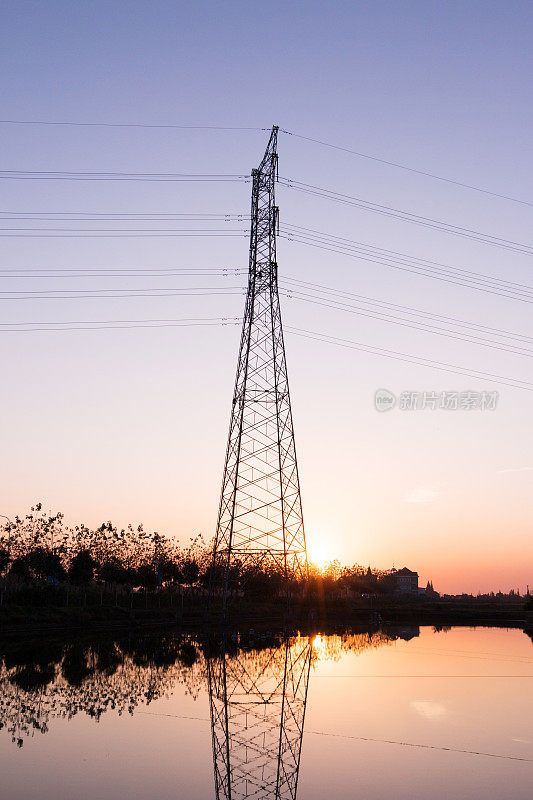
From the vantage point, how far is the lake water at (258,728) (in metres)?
13.1

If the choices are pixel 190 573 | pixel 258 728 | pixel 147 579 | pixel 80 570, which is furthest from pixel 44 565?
pixel 258 728

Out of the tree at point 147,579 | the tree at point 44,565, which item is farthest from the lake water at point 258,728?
the tree at point 147,579

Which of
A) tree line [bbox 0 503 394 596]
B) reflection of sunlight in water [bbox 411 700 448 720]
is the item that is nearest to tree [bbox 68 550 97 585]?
tree line [bbox 0 503 394 596]

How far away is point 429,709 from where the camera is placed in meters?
21.1

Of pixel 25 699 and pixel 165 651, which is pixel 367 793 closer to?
pixel 25 699

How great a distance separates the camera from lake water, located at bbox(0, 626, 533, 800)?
13.1 m

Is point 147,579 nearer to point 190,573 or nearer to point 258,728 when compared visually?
point 190,573

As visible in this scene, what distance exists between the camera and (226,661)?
106 feet

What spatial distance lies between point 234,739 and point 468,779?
211 inches

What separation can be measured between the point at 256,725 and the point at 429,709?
5.36 metres

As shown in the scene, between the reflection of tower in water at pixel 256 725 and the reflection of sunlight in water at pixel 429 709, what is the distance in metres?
3.10

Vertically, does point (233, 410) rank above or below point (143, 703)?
above

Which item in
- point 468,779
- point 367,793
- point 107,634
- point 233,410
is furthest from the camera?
point 233,410

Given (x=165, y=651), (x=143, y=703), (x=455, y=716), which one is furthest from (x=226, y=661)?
(x=455, y=716)
